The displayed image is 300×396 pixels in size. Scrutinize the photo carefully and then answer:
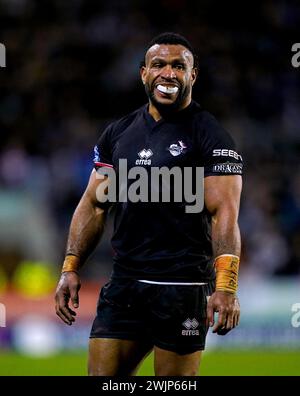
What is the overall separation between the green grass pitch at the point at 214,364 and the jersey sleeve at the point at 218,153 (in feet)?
15.0

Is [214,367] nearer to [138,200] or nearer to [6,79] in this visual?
[138,200]

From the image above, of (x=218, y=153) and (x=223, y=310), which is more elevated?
(x=218, y=153)

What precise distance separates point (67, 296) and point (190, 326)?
2.46 feet

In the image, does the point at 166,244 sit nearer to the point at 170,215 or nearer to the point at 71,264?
the point at 170,215

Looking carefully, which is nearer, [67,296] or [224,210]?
[224,210]

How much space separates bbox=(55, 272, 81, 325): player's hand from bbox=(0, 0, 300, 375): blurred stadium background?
4.15 metres

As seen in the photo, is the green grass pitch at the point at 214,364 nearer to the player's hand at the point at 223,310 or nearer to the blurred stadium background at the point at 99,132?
the blurred stadium background at the point at 99,132

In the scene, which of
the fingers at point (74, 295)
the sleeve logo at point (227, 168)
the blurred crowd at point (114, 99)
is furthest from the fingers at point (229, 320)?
the blurred crowd at point (114, 99)

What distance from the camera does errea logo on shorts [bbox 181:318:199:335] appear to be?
586 centimetres

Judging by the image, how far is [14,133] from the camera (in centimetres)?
1402

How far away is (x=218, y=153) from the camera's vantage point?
5.75 meters

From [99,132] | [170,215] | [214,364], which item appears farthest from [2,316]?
[170,215]

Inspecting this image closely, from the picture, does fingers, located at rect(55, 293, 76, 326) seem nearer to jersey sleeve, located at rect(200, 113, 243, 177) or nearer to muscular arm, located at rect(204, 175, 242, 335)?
muscular arm, located at rect(204, 175, 242, 335)

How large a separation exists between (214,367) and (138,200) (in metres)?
4.97
